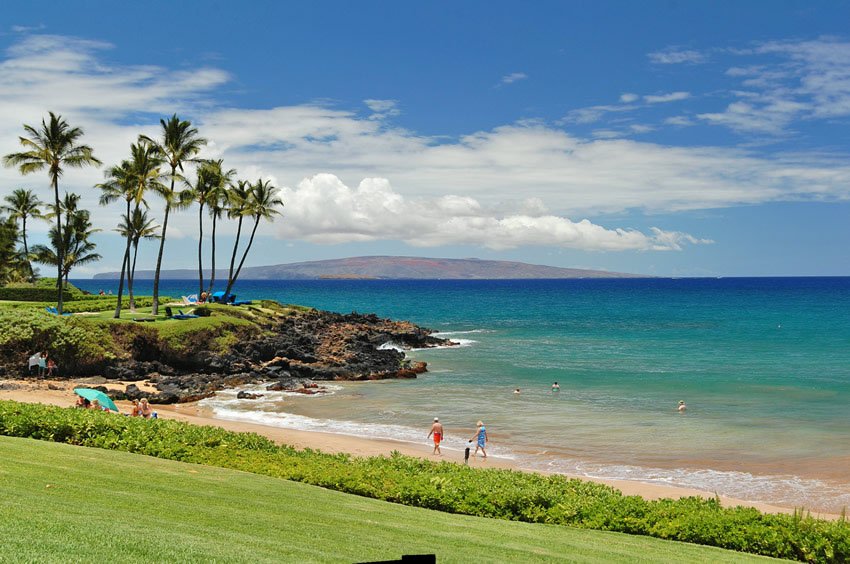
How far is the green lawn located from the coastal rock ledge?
78.6 ft

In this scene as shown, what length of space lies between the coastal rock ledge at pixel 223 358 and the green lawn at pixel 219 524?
2395 cm

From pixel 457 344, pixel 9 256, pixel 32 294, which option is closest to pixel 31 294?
pixel 32 294

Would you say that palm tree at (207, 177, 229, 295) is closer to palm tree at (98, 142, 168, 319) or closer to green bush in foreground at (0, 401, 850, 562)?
palm tree at (98, 142, 168, 319)

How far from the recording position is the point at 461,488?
15.8m

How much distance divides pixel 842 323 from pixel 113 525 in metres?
106

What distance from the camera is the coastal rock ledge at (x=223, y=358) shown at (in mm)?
41062

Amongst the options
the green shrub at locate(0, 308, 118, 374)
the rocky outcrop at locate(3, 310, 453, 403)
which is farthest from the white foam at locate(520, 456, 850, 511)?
the green shrub at locate(0, 308, 118, 374)

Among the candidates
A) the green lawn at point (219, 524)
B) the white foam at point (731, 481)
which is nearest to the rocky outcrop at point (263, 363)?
the white foam at point (731, 481)

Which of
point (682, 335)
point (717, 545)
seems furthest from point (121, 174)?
point (682, 335)

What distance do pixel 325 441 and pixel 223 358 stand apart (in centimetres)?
2270

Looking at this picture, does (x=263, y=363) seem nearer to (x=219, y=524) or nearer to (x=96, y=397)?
(x=96, y=397)

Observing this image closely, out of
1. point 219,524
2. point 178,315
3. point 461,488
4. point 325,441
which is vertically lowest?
point 325,441

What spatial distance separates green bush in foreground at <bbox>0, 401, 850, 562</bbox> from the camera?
45.4 feet

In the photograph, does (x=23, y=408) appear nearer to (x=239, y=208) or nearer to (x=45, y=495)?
(x=45, y=495)
